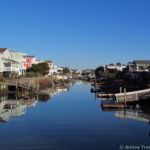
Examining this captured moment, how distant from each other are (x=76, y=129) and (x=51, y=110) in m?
17.0

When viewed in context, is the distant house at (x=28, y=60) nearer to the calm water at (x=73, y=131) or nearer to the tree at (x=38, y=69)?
the tree at (x=38, y=69)

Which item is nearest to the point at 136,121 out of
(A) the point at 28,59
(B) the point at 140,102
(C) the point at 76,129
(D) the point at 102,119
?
(D) the point at 102,119

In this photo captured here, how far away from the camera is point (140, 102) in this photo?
5809 cm

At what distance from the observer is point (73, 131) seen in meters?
34.4

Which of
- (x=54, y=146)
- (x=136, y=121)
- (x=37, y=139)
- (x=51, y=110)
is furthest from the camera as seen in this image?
(x=51, y=110)

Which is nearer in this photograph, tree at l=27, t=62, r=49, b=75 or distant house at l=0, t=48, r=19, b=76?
distant house at l=0, t=48, r=19, b=76

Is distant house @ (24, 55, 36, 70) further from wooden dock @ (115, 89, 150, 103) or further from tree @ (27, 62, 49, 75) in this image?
wooden dock @ (115, 89, 150, 103)

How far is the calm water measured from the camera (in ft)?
95.2

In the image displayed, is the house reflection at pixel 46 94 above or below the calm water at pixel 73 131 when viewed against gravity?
above

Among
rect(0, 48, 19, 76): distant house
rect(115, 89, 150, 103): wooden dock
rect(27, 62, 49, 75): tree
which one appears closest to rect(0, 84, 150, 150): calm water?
rect(115, 89, 150, 103): wooden dock

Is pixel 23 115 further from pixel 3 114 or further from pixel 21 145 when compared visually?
pixel 21 145

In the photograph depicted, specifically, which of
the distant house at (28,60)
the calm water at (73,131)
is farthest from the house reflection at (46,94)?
the distant house at (28,60)

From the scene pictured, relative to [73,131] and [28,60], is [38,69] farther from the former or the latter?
[73,131]

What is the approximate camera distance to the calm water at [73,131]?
29.0 meters
